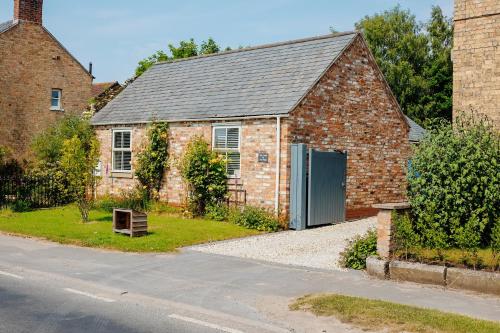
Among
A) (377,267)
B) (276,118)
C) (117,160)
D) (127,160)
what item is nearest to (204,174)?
(276,118)

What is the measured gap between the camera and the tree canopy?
161 feet

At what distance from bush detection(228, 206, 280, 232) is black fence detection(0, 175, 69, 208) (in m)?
7.11

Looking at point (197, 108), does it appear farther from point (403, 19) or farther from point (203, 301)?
point (403, 19)

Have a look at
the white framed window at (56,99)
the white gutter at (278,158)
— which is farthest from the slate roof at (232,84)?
the white framed window at (56,99)

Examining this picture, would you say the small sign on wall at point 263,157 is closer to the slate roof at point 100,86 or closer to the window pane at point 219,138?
the window pane at point 219,138

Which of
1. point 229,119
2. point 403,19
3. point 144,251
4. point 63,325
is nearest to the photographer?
point 63,325

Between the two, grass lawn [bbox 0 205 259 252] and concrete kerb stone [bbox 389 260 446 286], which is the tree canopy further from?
concrete kerb stone [bbox 389 260 446 286]

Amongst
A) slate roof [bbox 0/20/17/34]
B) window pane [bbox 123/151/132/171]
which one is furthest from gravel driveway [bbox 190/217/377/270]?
slate roof [bbox 0/20/17/34]

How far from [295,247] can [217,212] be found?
4882 mm

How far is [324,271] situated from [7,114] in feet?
83.5

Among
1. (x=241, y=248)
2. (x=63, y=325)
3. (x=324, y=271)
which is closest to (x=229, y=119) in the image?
(x=241, y=248)

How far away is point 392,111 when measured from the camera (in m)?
21.2

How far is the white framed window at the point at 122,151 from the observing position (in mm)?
22375

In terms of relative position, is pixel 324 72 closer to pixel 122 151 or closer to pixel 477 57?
pixel 477 57
